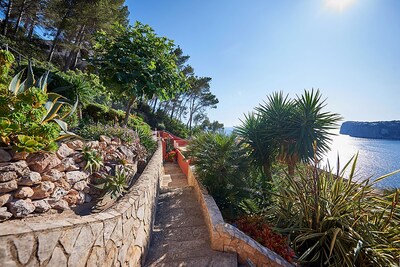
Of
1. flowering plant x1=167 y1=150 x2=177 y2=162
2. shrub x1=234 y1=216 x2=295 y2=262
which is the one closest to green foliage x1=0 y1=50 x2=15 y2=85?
shrub x1=234 y1=216 x2=295 y2=262

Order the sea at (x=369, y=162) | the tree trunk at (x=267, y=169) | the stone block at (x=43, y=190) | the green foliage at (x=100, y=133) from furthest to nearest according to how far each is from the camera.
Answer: the tree trunk at (x=267, y=169) < the sea at (x=369, y=162) < the green foliage at (x=100, y=133) < the stone block at (x=43, y=190)

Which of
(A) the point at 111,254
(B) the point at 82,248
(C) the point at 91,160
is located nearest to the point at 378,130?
(C) the point at 91,160

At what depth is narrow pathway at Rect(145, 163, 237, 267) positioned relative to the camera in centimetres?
282

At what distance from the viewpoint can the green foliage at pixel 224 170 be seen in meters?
4.33

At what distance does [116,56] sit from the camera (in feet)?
15.7

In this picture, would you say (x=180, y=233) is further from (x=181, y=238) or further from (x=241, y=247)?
(x=241, y=247)

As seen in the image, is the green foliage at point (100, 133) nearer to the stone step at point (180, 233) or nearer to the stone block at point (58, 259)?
the stone step at point (180, 233)

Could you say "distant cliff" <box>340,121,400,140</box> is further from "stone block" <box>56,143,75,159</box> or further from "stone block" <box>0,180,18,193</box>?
"stone block" <box>0,180,18,193</box>

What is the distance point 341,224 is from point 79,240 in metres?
3.65

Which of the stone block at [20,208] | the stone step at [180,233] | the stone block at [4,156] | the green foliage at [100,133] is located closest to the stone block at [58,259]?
the stone block at [20,208]

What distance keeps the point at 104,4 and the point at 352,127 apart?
92340mm

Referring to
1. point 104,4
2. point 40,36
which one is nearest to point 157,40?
point 104,4

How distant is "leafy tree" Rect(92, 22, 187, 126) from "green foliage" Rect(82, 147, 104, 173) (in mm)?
2013

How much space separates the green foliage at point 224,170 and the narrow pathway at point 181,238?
66cm
